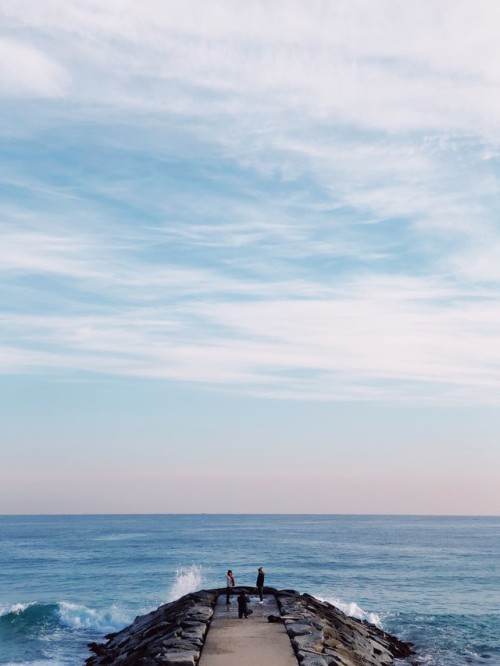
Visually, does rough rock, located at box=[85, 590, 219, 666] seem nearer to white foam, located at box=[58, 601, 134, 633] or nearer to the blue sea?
the blue sea

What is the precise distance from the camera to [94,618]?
41812 mm

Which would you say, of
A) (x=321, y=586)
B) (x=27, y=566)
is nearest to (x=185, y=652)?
(x=321, y=586)

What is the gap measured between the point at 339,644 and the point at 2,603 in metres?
30.5

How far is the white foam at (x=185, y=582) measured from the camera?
172ft

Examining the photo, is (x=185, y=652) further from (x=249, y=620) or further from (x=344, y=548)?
(x=344, y=548)

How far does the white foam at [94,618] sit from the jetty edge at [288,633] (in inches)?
166

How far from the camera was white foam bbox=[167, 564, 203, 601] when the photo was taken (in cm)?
5231

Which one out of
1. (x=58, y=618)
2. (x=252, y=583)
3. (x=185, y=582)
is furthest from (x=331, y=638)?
(x=185, y=582)

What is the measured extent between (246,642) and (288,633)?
82.2 inches

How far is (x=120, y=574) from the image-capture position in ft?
207

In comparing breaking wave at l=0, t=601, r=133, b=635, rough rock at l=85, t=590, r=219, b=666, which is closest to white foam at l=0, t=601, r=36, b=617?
breaking wave at l=0, t=601, r=133, b=635

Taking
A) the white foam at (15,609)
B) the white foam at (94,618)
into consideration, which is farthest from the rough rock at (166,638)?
the white foam at (15,609)

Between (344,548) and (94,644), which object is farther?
(344,548)

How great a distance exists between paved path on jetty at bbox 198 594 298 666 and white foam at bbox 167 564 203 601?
23.5 metres
